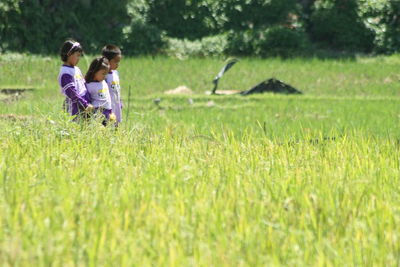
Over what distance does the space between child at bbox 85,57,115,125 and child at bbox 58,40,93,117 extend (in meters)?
0.06

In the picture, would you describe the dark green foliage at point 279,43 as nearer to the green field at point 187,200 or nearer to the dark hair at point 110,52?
the dark hair at point 110,52

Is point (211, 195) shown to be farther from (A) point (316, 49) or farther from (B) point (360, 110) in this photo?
(A) point (316, 49)

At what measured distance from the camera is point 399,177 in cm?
438

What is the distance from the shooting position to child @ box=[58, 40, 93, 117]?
6262 millimetres

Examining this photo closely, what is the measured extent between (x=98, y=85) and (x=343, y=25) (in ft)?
45.3

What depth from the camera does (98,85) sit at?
639 centimetres

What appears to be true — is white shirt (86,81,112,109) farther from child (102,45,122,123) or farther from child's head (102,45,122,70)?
child's head (102,45,122,70)

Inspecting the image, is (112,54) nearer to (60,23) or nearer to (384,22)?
(60,23)

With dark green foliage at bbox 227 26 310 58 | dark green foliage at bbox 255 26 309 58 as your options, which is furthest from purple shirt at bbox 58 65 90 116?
dark green foliage at bbox 255 26 309 58

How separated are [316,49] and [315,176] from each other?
15.7 metres

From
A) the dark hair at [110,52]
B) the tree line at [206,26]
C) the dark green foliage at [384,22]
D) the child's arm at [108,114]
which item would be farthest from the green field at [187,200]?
the dark green foliage at [384,22]

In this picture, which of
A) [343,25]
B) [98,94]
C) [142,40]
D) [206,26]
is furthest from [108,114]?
[343,25]

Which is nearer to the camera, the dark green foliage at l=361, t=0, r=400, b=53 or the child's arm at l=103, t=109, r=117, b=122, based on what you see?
the child's arm at l=103, t=109, r=117, b=122

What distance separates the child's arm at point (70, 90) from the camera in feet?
20.5
